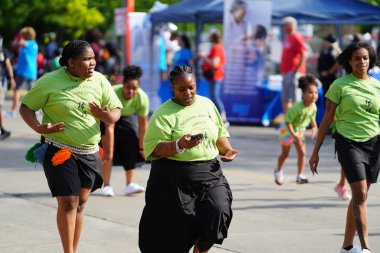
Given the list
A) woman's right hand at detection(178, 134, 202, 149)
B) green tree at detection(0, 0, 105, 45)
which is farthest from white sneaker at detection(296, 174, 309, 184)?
green tree at detection(0, 0, 105, 45)

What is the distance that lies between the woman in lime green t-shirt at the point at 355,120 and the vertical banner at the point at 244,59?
1189 cm

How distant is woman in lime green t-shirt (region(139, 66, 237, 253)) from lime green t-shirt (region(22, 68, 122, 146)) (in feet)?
3.23

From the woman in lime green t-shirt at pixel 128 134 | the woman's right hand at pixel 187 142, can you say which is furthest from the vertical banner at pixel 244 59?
the woman's right hand at pixel 187 142

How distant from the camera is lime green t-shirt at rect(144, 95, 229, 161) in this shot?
6219 mm

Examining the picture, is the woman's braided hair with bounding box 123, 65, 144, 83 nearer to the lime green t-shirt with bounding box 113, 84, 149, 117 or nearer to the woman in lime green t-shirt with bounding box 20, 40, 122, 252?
the lime green t-shirt with bounding box 113, 84, 149, 117

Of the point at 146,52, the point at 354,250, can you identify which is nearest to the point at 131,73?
the point at 354,250

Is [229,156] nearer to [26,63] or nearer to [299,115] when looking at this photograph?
[299,115]

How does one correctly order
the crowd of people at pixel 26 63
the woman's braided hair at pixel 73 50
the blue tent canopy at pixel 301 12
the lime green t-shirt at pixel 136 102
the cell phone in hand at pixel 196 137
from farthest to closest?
1. the blue tent canopy at pixel 301 12
2. the crowd of people at pixel 26 63
3. the lime green t-shirt at pixel 136 102
4. the woman's braided hair at pixel 73 50
5. the cell phone in hand at pixel 196 137

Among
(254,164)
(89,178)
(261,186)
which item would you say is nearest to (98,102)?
(89,178)

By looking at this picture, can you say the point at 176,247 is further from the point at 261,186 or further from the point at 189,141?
the point at 261,186

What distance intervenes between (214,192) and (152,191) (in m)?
0.40

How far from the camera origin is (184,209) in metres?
6.16

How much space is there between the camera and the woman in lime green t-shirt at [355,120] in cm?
769

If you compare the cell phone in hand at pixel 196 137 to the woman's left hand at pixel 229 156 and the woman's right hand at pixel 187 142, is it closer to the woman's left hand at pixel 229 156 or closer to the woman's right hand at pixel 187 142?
the woman's right hand at pixel 187 142
